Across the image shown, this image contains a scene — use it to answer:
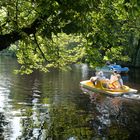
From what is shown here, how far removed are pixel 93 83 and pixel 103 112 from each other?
9.32 meters

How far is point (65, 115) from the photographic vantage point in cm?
1587

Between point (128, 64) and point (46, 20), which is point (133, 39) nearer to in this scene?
point (128, 64)

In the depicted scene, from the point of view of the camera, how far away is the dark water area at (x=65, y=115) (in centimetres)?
1224

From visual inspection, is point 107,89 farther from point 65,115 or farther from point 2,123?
point 2,123

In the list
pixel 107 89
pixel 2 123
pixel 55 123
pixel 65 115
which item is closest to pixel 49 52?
pixel 55 123

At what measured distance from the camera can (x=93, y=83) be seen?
26328 millimetres

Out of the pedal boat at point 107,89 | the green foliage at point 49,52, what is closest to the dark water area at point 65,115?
the pedal boat at point 107,89

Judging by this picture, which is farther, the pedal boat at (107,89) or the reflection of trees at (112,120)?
the pedal boat at (107,89)

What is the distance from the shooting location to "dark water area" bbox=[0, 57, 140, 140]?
12.2 metres

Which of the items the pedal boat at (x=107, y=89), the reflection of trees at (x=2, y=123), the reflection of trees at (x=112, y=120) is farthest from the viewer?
the pedal boat at (x=107, y=89)

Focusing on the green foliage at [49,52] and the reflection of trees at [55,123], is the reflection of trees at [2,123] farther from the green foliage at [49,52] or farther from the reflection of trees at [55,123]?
the green foliage at [49,52]

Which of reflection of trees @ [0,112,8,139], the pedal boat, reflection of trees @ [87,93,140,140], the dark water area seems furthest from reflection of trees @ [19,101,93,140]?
the pedal boat

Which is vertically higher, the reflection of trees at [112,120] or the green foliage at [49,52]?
the green foliage at [49,52]

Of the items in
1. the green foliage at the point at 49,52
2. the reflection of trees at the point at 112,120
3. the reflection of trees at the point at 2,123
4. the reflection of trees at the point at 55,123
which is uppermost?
the green foliage at the point at 49,52
